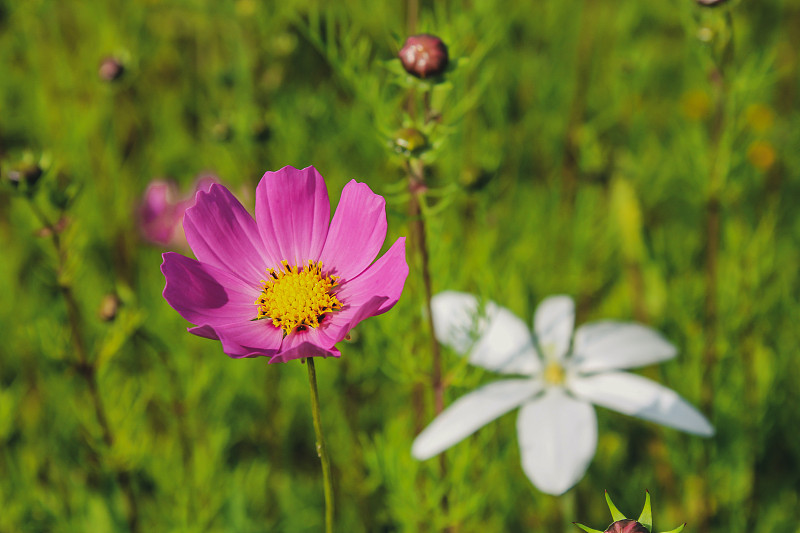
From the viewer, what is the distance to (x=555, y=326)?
3.18ft

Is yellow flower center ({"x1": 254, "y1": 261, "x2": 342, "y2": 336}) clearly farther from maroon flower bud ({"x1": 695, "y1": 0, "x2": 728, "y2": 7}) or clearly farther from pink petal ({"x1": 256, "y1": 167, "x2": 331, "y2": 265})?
maroon flower bud ({"x1": 695, "y1": 0, "x2": 728, "y2": 7})

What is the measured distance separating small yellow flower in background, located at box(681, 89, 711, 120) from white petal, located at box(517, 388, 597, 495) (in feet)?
3.77

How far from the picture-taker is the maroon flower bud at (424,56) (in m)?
0.69

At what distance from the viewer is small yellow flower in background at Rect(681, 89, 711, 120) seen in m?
1.73

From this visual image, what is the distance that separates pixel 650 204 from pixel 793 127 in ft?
1.15

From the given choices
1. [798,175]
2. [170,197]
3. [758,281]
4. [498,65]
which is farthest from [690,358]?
[170,197]

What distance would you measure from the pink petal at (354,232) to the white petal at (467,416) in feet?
0.70

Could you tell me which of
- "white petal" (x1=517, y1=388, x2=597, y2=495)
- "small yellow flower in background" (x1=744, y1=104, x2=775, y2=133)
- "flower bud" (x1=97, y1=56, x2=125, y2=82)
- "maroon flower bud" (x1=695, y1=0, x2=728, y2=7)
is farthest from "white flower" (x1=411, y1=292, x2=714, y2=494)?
"small yellow flower in background" (x1=744, y1=104, x2=775, y2=133)

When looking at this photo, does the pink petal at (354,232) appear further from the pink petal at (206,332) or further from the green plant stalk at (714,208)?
the green plant stalk at (714,208)

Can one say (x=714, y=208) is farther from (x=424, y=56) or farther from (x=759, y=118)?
(x=759, y=118)

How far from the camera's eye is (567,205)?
161 cm

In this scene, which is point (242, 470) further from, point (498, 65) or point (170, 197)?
point (498, 65)

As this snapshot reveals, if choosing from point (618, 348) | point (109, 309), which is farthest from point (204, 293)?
point (618, 348)

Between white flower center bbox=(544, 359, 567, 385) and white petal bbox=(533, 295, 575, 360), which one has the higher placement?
white petal bbox=(533, 295, 575, 360)
